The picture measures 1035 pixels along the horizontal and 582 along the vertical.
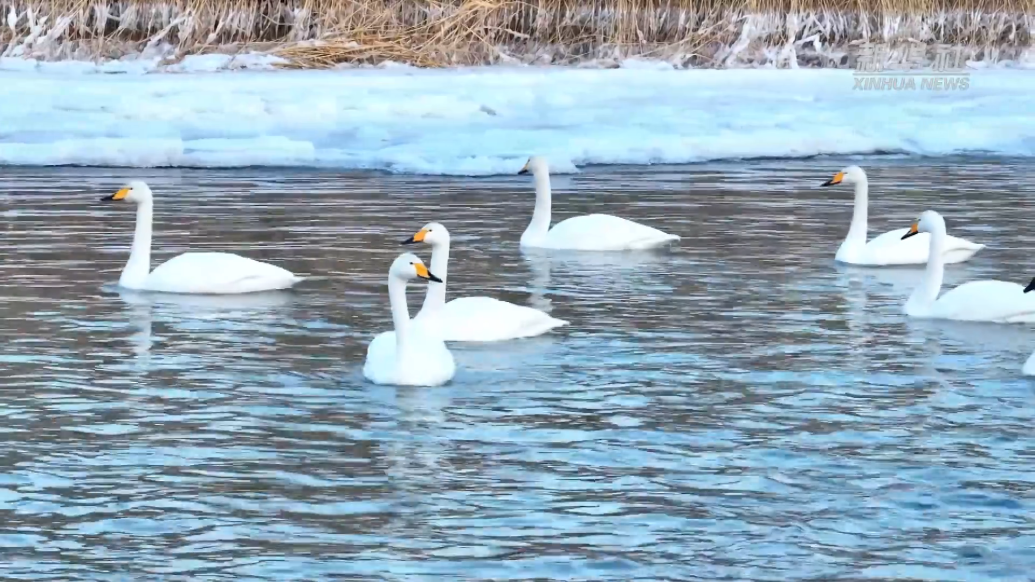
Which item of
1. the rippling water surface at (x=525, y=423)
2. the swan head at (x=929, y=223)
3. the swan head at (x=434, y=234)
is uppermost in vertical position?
the swan head at (x=929, y=223)

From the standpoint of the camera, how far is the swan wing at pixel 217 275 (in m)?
10.7

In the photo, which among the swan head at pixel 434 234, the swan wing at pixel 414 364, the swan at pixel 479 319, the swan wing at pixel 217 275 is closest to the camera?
the swan wing at pixel 414 364

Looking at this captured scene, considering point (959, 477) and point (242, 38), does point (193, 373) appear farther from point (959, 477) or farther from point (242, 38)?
point (242, 38)

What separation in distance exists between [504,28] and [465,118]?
14.6 ft

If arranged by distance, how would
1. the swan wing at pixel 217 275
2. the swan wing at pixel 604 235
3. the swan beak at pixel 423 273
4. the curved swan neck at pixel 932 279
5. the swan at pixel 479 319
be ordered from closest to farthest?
the swan beak at pixel 423 273, the swan at pixel 479 319, the curved swan neck at pixel 932 279, the swan wing at pixel 217 275, the swan wing at pixel 604 235

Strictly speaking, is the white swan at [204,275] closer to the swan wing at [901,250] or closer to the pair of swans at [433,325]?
the pair of swans at [433,325]

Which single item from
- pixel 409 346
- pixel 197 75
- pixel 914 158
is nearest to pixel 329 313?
pixel 409 346

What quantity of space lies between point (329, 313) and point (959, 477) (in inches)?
174

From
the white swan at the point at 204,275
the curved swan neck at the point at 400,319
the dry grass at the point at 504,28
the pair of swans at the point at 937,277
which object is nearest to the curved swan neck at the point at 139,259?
the white swan at the point at 204,275

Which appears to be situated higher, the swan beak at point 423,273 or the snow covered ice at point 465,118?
the snow covered ice at point 465,118

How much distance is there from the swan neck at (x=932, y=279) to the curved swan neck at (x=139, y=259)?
14.5 ft

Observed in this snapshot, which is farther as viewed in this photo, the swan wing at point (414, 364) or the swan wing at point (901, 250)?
the swan wing at point (901, 250)

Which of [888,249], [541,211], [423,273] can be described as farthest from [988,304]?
[541,211]

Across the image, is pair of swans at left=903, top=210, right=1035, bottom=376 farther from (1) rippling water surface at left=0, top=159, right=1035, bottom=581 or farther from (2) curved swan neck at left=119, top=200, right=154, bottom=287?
(2) curved swan neck at left=119, top=200, right=154, bottom=287
